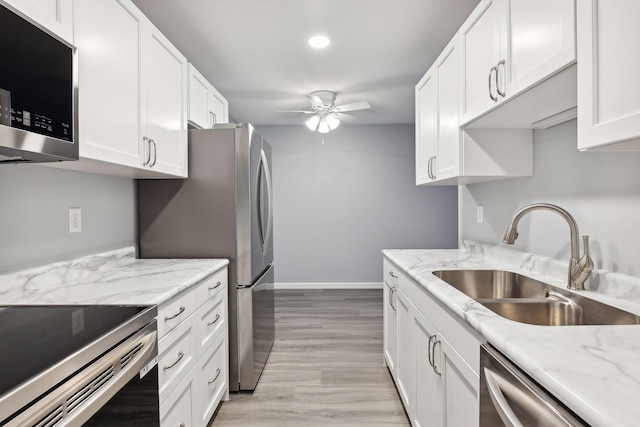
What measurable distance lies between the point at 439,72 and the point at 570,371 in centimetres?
198

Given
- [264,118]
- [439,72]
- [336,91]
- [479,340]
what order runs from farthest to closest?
[264,118] → [336,91] → [439,72] → [479,340]

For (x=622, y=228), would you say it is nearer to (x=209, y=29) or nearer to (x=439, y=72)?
(x=439, y=72)

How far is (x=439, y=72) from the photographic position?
2.28m

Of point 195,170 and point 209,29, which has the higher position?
point 209,29

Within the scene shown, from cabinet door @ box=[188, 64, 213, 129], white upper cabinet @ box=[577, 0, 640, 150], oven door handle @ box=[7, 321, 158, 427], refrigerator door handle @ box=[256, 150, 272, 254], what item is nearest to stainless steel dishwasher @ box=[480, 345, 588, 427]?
white upper cabinet @ box=[577, 0, 640, 150]

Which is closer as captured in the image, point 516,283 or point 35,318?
point 35,318

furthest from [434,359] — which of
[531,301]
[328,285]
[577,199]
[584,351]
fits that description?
[328,285]

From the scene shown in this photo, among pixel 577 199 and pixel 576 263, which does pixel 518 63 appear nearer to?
pixel 577 199

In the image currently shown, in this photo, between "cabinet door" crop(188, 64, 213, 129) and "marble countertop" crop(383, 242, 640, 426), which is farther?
"cabinet door" crop(188, 64, 213, 129)

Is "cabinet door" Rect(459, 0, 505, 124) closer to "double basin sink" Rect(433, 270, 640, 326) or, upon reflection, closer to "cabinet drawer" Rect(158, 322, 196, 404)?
"double basin sink" Rect(433, 270, 640, 326)

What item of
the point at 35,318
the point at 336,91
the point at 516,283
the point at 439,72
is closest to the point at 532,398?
the point at 516,283

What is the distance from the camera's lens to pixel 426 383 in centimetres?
161

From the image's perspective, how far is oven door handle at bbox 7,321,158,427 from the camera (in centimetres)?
75

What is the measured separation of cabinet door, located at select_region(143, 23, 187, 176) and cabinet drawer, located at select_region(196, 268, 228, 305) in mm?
657
